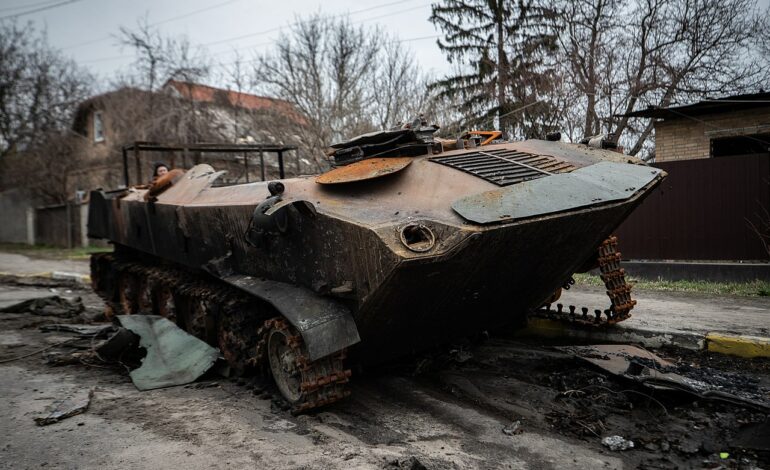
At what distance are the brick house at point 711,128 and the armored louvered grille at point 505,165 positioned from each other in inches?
258

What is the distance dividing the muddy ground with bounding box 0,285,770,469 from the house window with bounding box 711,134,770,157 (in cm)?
706

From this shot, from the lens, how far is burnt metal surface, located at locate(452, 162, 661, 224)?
11.8 feet

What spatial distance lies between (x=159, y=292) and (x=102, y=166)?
57.0 feet

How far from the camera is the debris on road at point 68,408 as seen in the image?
401cm

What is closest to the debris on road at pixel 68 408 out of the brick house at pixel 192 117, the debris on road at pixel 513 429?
the debris on road at pixel 513 429

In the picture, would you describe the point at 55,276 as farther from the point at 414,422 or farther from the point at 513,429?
the point at 513,429

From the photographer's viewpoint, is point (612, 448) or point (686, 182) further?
point (686, 182)

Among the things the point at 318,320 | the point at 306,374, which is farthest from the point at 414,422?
the point at 318,320

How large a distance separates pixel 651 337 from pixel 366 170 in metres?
3.46

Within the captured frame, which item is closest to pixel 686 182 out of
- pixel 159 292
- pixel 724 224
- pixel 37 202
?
pixel 724 224

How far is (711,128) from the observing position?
10898 millimetres

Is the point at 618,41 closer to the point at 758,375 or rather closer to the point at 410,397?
the point at 758,375

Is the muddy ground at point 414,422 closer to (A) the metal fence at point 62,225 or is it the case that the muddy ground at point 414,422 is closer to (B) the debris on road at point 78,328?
(B) the debris on road at point 78,328

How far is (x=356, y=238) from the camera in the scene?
360cm
